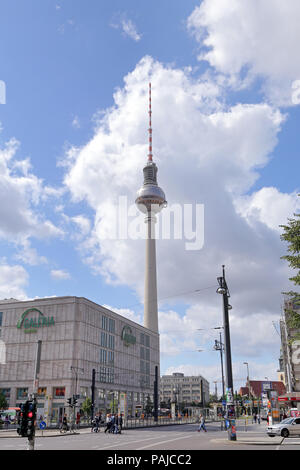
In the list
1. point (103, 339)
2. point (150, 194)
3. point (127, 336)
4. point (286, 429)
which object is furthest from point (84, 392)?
point (150, 194)

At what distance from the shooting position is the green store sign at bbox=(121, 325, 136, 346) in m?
97.0

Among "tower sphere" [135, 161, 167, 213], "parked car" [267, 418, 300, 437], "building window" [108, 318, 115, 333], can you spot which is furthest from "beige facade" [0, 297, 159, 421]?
"tower sphere" [135, 161, 167, 213]

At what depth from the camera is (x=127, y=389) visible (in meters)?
96.3

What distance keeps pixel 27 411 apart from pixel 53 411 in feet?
207

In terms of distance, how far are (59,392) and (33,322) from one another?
45.1ft

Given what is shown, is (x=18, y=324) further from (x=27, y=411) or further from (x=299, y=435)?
(x=27, y=411)

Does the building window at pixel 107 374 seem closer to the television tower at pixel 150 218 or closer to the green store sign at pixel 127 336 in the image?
the green store sign at pixel 127 336

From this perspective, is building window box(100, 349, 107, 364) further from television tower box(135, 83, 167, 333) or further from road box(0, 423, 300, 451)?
road box(0, 423, 300, 451)

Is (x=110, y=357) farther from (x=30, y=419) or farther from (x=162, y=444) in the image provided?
(x=30, y=419)

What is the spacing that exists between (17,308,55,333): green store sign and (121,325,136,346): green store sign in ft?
75.2

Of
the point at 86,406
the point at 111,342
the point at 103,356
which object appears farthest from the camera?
the point at 111,342

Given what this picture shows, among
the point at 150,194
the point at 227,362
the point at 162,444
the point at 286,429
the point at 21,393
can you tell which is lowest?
the point at 162,444

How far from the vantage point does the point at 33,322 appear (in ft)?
261
